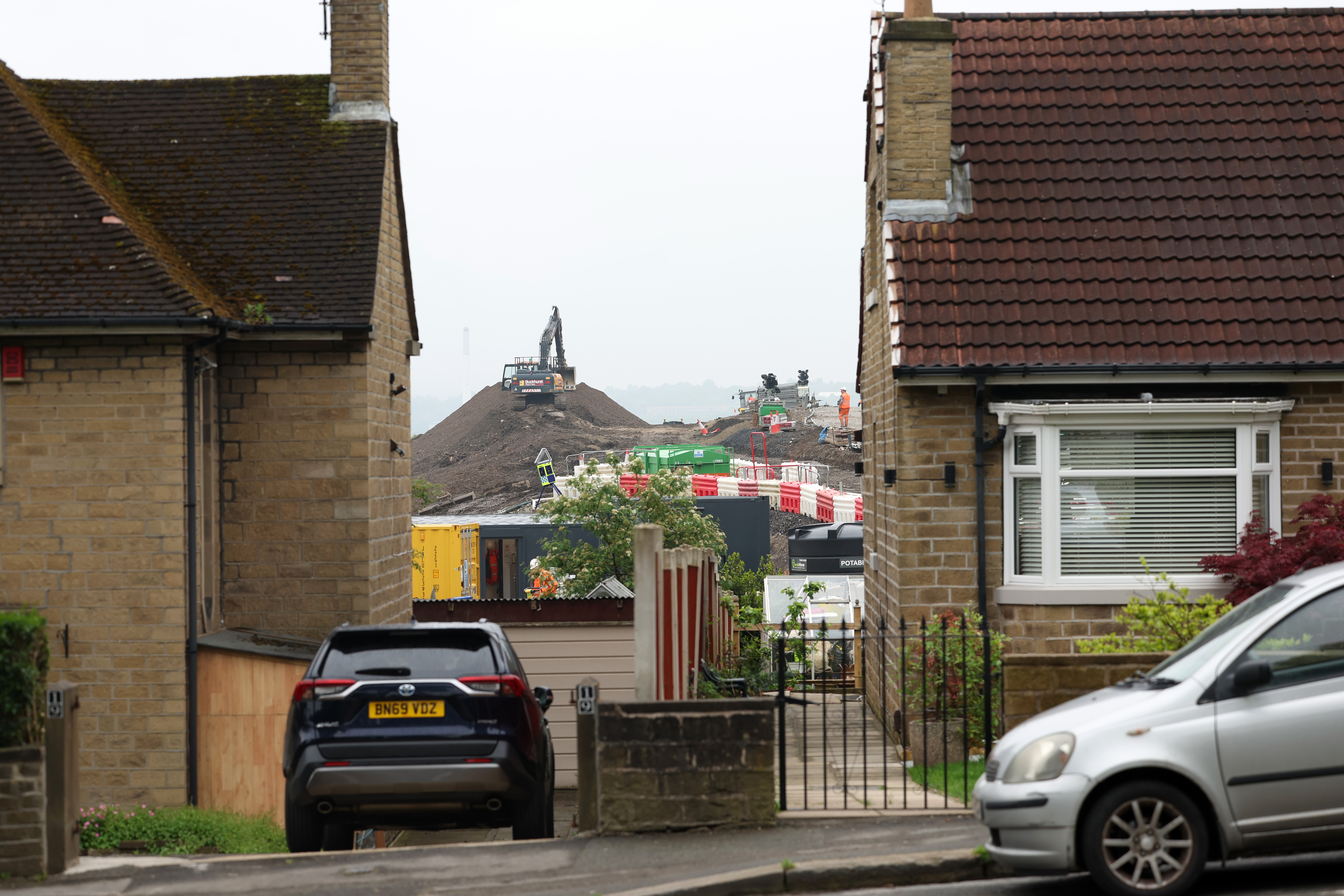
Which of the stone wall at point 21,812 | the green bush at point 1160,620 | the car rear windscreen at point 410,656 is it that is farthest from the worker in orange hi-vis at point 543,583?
the stone wall at point 21,812

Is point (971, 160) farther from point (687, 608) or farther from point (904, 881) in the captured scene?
point (904, 881)

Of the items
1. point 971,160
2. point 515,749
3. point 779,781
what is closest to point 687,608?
point 779,781

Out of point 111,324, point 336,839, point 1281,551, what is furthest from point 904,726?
point 111,324

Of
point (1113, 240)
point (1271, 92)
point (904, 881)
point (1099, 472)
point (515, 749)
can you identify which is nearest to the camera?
point (904, 881)

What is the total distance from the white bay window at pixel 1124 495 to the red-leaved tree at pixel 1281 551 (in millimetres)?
203

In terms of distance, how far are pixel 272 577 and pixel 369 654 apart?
5.39 meters

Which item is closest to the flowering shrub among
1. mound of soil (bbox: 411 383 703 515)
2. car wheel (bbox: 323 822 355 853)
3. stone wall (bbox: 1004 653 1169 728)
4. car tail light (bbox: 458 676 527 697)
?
stone wall (bbox: 1004 653 1169 728)

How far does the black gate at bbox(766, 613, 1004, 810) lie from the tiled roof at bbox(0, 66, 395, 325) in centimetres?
641

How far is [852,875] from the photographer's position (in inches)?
302

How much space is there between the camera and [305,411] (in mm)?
14117

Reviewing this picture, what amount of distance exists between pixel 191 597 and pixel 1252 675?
31.5 feet

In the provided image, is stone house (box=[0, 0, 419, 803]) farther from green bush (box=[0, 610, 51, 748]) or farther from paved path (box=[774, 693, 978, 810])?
paved path (box=[774, 693, 978, 810])

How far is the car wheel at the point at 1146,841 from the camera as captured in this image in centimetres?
663

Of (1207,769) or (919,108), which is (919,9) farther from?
(1207,769)
